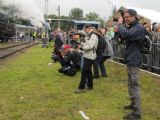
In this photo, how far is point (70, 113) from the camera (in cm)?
920

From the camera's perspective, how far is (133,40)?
8547 millimetres

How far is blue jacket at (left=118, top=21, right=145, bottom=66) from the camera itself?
848 centimetres

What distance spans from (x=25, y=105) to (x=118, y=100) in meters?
2.39

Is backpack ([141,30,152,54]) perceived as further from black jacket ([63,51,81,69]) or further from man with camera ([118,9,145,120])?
black jacket ([63,51,81,69])

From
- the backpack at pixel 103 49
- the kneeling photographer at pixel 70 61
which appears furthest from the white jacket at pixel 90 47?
the kneeling photographer at pixel 70 61

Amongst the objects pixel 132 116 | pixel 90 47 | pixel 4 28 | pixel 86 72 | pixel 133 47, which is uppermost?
pixel 4 28

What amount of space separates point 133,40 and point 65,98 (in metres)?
3.11

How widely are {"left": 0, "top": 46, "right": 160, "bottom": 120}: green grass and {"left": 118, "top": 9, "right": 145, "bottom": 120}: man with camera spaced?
0.41m

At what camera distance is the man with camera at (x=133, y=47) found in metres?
8.51

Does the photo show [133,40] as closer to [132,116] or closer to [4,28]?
[132,116]

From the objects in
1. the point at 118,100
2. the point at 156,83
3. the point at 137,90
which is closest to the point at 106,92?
the point at 118,100

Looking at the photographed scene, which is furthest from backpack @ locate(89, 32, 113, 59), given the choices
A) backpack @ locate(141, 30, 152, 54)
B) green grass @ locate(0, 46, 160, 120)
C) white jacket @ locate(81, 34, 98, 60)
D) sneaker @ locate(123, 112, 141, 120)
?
sneaker @ locate(123, 112, 141, 120)

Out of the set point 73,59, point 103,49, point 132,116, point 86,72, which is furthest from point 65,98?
point 73,59

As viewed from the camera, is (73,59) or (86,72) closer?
(86,72)
